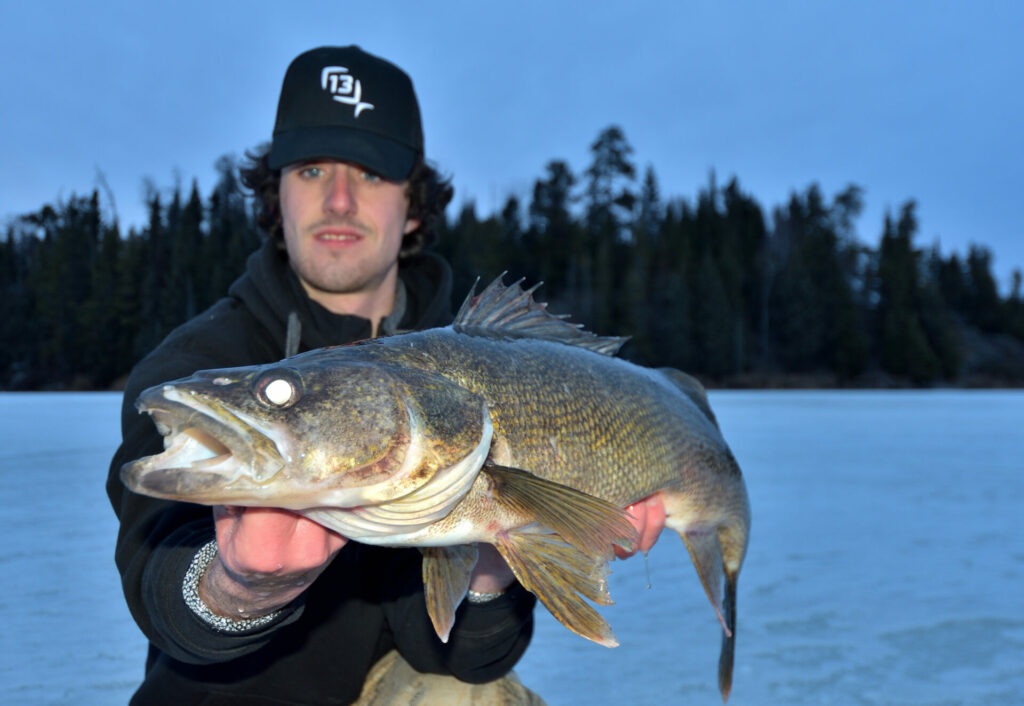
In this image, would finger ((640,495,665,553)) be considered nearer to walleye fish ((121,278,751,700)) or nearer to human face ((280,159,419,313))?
walleye fish ((121,278,751,700))

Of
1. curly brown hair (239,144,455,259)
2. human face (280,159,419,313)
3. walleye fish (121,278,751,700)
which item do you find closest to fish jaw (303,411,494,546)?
walleye fish (121,278,751,700)

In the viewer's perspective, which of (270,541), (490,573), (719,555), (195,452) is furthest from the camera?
(719,555)

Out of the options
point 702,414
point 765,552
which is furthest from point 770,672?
point 765,552

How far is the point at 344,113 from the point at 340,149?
20 centimetres

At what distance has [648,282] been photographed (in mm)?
53062

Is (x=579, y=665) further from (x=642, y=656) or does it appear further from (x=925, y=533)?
(x=925, y=533)

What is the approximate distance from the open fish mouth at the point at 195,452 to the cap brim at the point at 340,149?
201cm

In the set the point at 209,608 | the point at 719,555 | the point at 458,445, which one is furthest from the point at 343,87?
the point at 719,555

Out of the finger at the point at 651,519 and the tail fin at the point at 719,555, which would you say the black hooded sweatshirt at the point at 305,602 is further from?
the tail fin at the point at 719,555

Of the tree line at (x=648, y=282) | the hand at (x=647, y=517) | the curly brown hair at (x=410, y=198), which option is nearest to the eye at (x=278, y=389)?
the hand at (x=647, y=517)

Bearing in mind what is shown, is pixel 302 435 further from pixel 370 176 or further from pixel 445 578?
pixel 370 176

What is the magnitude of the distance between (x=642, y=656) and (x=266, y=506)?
2.65m

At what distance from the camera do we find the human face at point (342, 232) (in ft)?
10.5

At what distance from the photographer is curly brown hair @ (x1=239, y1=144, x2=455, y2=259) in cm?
385
